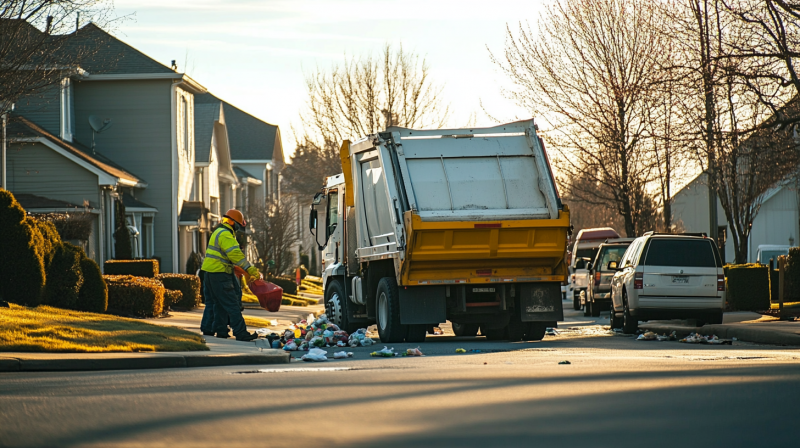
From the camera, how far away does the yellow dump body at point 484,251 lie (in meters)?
15.9

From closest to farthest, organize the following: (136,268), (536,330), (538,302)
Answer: (538,302), (536,330), (136,268)

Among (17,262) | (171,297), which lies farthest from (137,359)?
(171,297)

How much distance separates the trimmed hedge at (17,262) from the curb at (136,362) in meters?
6.18

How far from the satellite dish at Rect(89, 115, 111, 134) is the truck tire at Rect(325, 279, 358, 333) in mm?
18463

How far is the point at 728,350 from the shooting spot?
1484cm

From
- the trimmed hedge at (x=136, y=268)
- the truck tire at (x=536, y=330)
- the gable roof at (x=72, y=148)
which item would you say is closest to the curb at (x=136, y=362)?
the truck tire at (x=536, y=330)

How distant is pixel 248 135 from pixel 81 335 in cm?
4949

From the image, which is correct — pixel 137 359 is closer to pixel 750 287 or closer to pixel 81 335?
pixel 81 335

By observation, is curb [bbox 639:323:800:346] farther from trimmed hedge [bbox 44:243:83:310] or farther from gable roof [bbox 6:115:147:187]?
gable roof [bbox 6:115:147:187]

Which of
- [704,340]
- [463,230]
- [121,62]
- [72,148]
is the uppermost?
[121,62]

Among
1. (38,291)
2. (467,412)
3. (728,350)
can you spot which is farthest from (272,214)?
(467,412)

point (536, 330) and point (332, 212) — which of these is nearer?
point (536, 330)

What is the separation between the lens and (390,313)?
16688mm

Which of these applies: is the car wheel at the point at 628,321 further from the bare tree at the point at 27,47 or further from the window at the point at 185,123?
the window at the point at 185,123
